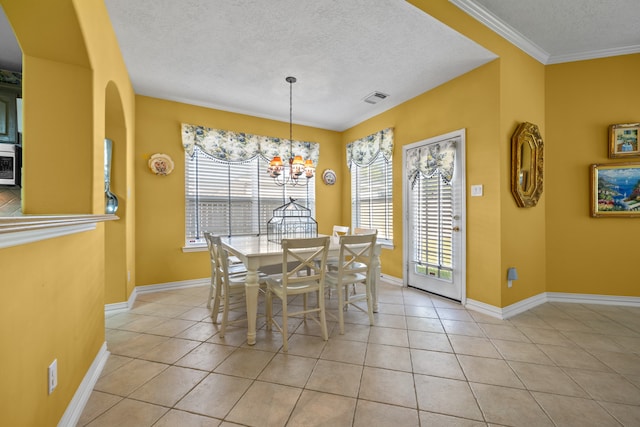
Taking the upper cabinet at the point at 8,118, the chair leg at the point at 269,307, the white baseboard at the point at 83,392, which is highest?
the upper cabinet at the point at 8,118

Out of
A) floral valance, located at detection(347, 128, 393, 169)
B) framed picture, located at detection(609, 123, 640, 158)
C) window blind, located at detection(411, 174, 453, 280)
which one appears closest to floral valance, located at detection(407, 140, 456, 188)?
window blind, located at detection(411, 174, 453, 280)

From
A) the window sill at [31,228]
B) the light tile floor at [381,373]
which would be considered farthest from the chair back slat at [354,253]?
the window sill at [31,228]

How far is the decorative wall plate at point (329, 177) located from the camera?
16.4 ft

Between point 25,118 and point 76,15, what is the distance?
0.65 metres

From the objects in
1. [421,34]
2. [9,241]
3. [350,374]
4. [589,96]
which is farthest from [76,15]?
[589,96]

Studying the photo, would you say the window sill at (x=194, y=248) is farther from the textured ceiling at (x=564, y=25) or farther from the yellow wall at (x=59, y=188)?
the textured ceiling at (x=564, y=25)

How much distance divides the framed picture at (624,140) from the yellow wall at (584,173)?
68 mm

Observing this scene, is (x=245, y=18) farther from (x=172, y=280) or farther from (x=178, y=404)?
(x=172, y=280)

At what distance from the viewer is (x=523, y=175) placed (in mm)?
2949

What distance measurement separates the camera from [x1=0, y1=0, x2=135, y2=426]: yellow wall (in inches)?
42.8

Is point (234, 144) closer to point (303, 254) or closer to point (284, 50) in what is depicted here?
point (284, 50)

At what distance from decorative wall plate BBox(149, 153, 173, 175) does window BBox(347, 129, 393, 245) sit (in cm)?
291

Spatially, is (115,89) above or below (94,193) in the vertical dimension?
above

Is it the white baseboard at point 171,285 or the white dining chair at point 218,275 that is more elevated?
the white dining chair at point 218,275
